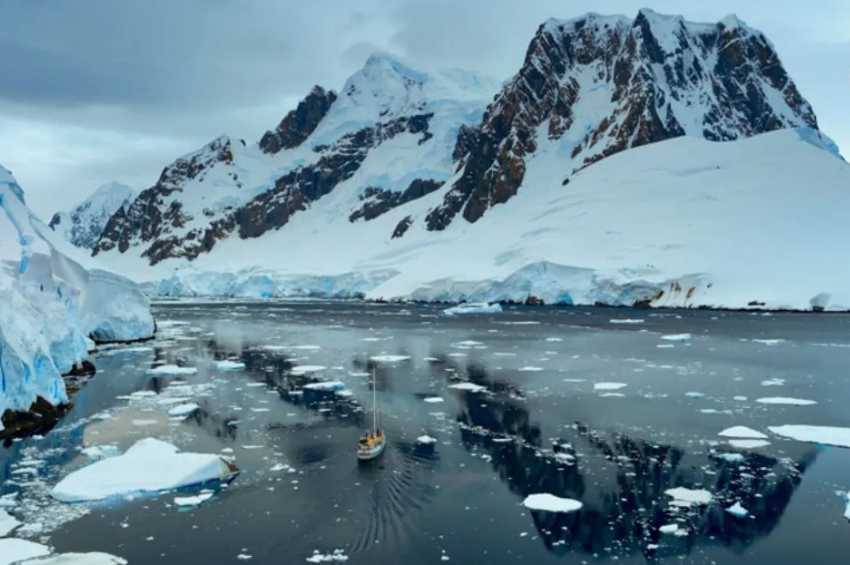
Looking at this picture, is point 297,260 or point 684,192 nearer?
point 684,192

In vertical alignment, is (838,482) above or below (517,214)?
below

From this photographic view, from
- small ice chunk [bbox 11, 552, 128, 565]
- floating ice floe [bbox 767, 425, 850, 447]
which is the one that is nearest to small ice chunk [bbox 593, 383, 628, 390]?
floating ice floe [bbox 767, 425, 850, 447]

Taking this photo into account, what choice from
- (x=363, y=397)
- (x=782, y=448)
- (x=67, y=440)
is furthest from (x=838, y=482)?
(x=67, y=440)

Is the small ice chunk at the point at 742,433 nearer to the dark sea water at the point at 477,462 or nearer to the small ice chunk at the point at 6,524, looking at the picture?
the dark sea water at the point at 477,462

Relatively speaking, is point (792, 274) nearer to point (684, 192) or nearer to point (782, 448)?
point (684, 192)

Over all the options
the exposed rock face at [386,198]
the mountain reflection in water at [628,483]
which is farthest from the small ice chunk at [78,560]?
the exposed rock face at [386,198]

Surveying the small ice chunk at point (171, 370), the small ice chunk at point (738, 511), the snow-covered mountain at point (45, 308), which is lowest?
the small ice chunk at point (738, 511)

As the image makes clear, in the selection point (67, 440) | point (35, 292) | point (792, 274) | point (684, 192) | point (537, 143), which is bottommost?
point (67, 440)
